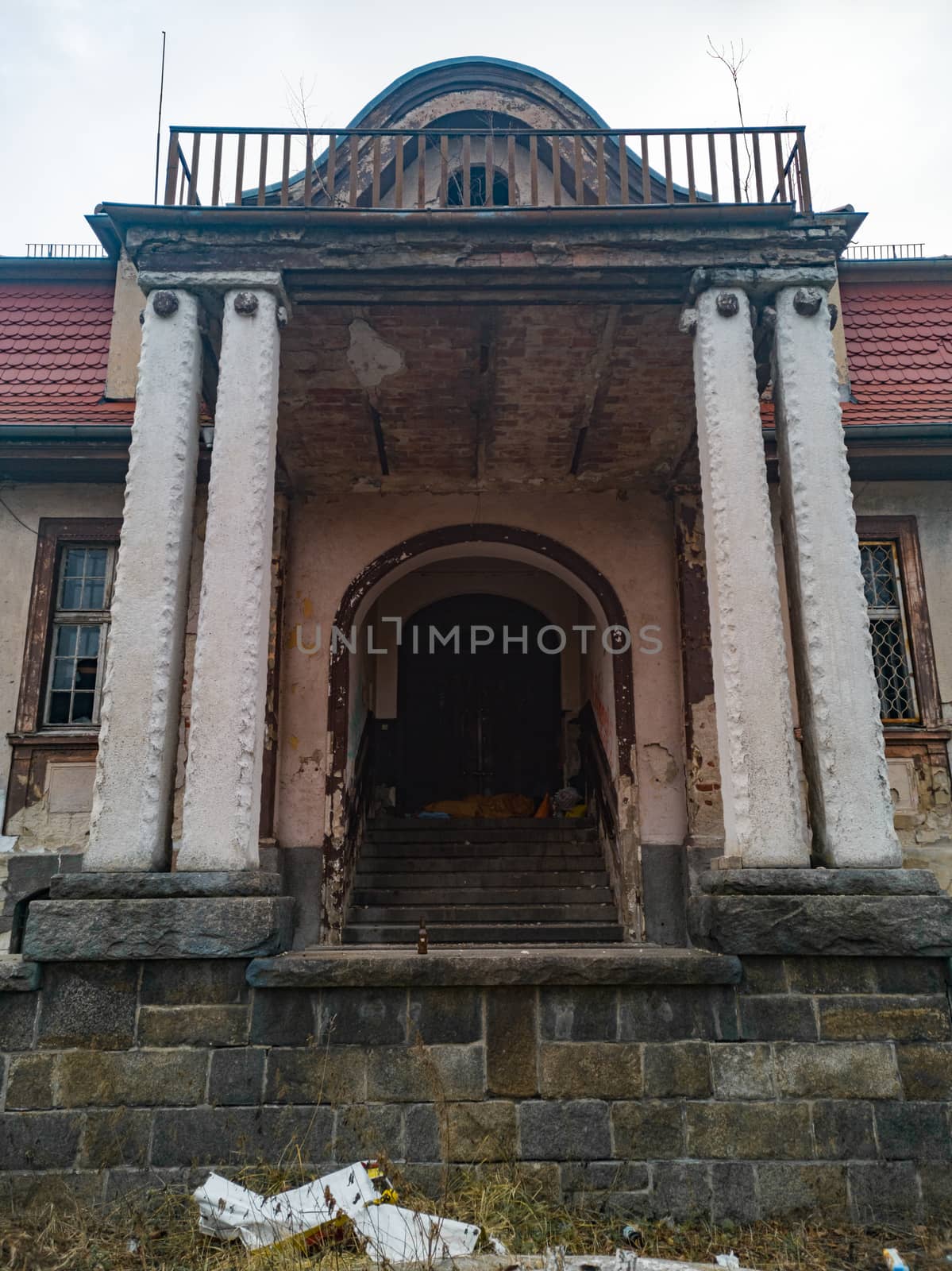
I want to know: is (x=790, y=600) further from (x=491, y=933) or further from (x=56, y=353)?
(x=56, y=353)

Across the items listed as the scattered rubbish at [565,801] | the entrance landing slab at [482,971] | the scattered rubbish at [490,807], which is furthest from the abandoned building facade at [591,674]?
the scattered rubbish at [490,807]

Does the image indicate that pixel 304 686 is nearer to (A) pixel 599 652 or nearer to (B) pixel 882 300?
(A) pixel 599 652

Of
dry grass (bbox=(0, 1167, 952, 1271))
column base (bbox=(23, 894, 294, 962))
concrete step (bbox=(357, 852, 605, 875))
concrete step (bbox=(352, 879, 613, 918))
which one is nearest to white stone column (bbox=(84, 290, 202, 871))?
column base (bbox=(23, 894, 294, 962))

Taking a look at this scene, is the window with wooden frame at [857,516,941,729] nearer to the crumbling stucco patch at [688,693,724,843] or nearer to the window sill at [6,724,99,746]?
the crumbling stucco patch at [688,693,724,843]

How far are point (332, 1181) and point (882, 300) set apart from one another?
8439 mm

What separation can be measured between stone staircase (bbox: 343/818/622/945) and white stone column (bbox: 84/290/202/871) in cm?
325

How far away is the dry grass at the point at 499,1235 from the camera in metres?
3.95

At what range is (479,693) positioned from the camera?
11.7 metres

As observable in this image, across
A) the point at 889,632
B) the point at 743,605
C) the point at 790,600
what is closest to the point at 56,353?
the point at 743,605

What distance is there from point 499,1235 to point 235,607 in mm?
3297

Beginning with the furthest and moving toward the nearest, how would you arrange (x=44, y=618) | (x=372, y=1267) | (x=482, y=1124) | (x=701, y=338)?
(x=44, y=618) → (x=701, y=338) → (x=482, y=1124) → (x=372, y=1267)

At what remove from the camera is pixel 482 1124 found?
14.7 feet

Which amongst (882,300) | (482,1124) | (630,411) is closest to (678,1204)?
(482,1124)

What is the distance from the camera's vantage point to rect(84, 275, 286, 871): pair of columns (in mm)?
5059
